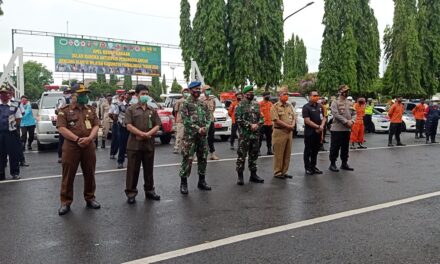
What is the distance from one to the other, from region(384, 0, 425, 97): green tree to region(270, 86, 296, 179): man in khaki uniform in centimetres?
3028

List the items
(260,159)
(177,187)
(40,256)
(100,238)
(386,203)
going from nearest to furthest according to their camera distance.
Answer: (40,256) < (100,238) < (386,203) < (177,187) < (260,159)

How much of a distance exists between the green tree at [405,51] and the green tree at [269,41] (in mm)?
11230

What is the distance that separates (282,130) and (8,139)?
537cm

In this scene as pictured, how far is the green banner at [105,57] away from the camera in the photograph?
2930 cm

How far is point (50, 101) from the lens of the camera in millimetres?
15039

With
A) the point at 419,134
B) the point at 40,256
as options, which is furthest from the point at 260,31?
the point at 40,256

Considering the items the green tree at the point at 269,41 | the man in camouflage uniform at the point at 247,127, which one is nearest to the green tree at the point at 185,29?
the green tree at the point at 269,41

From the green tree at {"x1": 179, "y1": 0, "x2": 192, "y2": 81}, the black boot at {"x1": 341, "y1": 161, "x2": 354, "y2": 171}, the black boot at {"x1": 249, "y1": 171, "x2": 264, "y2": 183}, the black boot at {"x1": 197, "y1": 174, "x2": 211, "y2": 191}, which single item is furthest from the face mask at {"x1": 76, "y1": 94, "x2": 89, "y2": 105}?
A: the green tree at {"x1": 179, "y1": 0, "x2": 192, "y2": 81}

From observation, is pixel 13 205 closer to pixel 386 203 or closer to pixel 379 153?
pixel 386 203

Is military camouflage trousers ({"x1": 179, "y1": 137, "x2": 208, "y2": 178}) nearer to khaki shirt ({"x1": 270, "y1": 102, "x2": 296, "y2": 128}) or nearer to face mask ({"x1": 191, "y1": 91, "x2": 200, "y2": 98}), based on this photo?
face mask ({"x1": 191, "y1": 91, "x2": 200, "y2": 98})

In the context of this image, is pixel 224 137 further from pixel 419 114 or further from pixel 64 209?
pixel 64 209

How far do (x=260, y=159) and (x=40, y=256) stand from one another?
7884 millimetres

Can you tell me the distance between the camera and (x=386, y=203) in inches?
268

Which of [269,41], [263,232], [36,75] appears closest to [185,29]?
[269,41]
